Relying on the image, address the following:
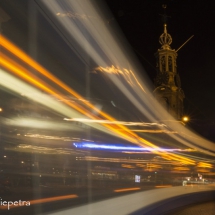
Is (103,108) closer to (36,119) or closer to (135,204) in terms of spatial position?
(36,119)

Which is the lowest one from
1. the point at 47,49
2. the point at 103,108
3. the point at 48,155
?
the point at 48,155

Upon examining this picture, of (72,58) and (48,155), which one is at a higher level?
(72,58)

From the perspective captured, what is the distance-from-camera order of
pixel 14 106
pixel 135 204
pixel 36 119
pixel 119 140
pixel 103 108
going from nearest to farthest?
pixel 14 106 → pixel 36 119 → pixel 103 108 → pixel 119 140 → pixel 135 204

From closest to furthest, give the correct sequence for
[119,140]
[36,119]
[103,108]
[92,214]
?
[36,119] → [92,214] → [103,108] → [119,140]

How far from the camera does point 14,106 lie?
340 cm

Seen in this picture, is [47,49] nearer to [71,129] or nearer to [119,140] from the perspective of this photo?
[71,129]

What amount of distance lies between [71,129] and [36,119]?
2.19 feet

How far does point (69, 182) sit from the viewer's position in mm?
4199

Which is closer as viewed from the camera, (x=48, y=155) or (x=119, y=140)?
(x=48, y=155)

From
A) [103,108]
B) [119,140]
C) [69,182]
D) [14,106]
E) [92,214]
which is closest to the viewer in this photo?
[14,106]

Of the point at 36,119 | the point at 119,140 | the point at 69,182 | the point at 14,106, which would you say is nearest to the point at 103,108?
the point at 119,140

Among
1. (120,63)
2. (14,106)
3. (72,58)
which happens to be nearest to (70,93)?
(72,58)

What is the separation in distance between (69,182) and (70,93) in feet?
2.91

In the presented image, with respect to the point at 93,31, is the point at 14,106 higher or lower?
lower
